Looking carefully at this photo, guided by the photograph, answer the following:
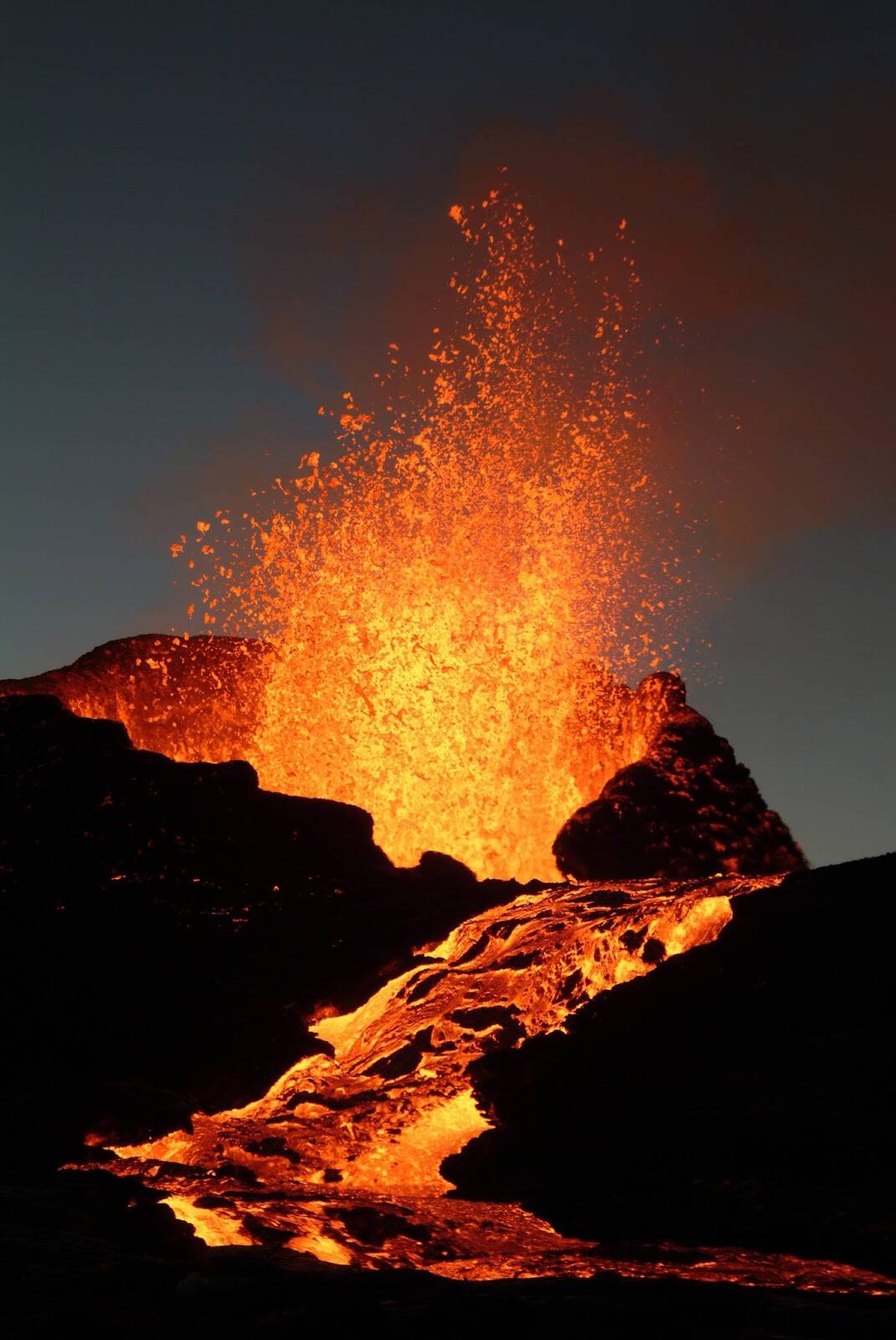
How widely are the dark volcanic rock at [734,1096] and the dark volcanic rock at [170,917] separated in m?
3.15

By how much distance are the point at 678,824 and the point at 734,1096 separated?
12.9m

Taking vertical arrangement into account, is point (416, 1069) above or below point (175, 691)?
below

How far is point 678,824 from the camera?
22953 mm

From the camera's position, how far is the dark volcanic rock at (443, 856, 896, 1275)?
8648 millimetres

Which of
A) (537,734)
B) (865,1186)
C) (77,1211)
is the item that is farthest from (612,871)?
(77,1211)

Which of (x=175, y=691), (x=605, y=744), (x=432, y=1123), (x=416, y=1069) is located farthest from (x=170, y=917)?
(x=605, y=744)

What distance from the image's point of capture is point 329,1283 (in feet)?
20.3

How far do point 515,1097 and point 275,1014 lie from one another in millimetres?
3708

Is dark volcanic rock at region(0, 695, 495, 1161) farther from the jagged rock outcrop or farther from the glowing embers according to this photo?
the jagged rock outcrop

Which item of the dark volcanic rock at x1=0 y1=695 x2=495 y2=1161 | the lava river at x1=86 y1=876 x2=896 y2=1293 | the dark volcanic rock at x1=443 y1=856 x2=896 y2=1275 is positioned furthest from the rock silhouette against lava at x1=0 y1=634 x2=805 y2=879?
the dark volcanic rock at x1=443 y1=856 x2=896 y2=1275

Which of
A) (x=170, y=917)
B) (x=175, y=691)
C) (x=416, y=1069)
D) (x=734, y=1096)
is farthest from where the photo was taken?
(x=175, y=691)

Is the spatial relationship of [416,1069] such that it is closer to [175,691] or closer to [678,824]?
[678,824]

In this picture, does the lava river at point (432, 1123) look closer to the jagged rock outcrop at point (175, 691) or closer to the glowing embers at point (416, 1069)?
the glowing embers at point (416, 1069)

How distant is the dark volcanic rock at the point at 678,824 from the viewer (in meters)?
22.4
